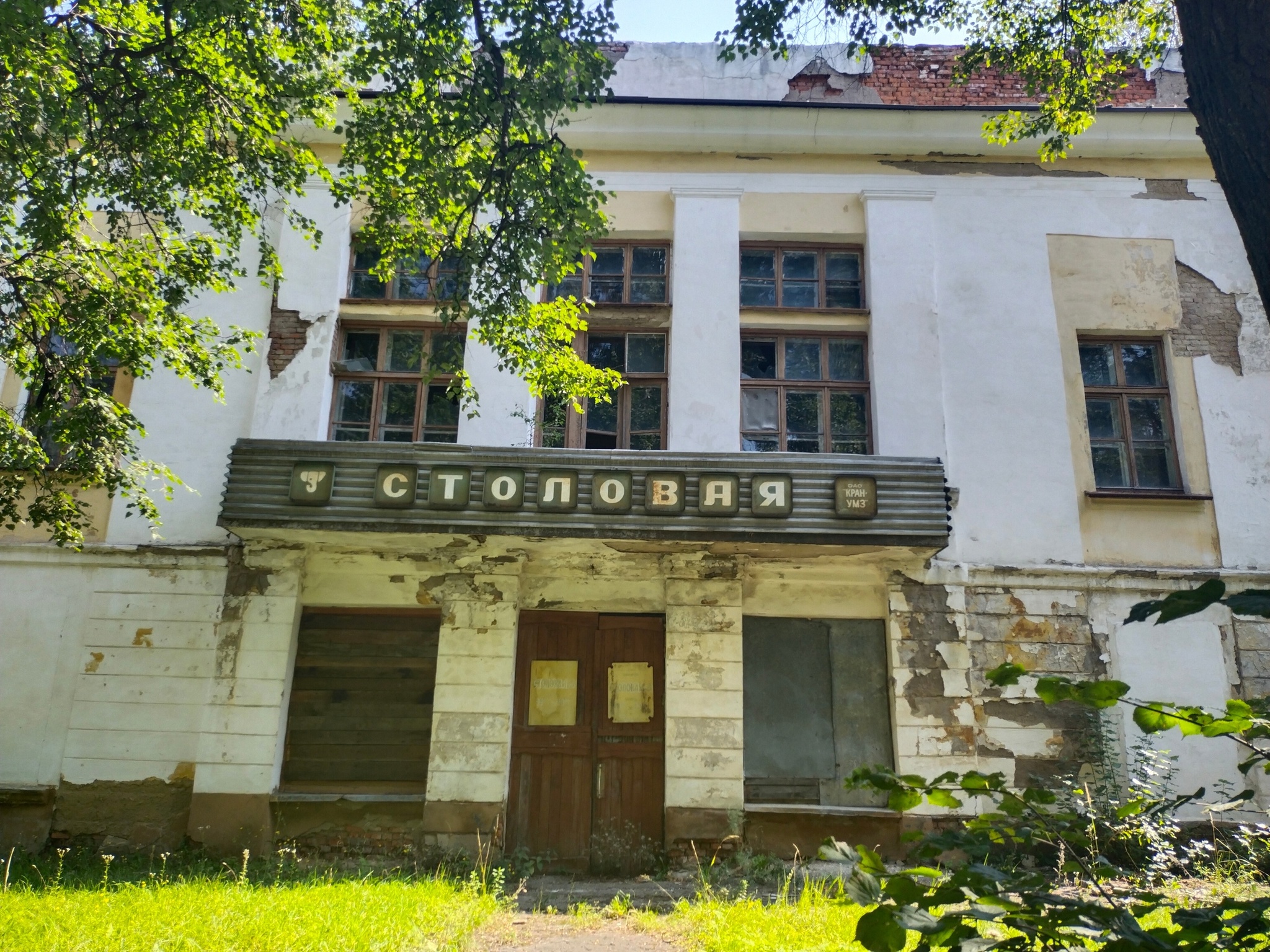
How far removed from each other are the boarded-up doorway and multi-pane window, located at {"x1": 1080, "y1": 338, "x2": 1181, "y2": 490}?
6.80 m

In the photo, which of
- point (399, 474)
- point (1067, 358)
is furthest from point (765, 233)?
point (399, 474)

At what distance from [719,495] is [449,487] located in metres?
2.31

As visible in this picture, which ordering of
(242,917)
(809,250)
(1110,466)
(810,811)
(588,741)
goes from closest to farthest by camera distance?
(242,917)
(810,811)
(588,741)
(1110,466)
(809,250)

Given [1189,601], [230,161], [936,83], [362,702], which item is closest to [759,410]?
[936,83]

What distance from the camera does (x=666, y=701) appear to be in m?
8.10

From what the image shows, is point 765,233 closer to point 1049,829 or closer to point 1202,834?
point 1202,834

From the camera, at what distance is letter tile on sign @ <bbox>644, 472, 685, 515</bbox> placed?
7.68 metres

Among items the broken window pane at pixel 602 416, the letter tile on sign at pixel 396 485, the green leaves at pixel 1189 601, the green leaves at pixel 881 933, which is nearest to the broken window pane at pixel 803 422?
the broken window pane at pixel 602 416

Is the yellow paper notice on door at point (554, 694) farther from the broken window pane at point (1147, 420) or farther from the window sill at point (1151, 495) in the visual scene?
the broken window pane at point (1147, 420)

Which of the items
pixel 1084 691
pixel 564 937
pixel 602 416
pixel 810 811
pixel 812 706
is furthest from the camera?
pixel 602 416

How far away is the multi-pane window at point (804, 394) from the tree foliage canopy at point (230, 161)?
2283 mm

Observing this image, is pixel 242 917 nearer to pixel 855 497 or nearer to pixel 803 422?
pixel 855 497

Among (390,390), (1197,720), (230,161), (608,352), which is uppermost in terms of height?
(230,161)

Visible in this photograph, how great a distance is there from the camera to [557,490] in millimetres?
7691
